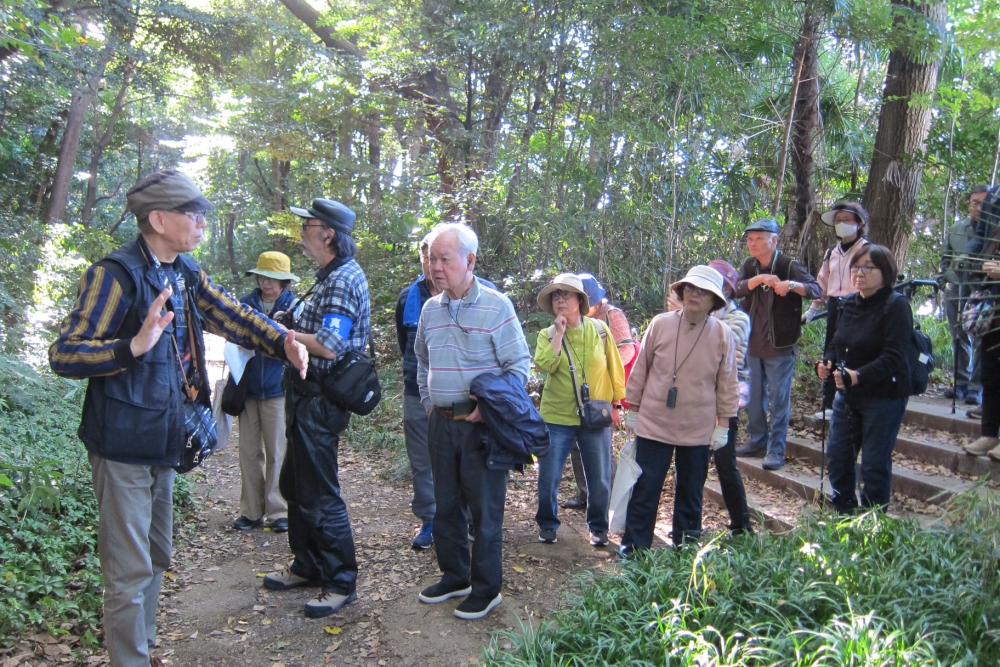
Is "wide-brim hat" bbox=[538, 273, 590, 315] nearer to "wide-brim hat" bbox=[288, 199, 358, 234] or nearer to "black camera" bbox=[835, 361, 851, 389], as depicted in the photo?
"wide-brim hat" bbox=[288, 199, 358, 234]

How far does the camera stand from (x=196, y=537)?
5234 millimetres

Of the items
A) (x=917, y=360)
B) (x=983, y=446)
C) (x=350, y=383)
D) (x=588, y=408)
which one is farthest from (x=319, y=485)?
(x=983, y=446)

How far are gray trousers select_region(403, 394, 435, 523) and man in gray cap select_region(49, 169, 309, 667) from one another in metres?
2.04

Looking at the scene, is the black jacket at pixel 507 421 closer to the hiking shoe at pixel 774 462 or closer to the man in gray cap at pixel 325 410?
the man in gray cap at pixel 325 410

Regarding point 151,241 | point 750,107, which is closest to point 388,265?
point 750,107

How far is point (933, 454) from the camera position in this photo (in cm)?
571

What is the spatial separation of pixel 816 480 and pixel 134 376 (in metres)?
4.99

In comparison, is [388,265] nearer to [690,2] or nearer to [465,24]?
[465,24]

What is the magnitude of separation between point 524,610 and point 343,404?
1.57 metres

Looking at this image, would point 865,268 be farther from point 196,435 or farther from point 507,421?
point 196,435

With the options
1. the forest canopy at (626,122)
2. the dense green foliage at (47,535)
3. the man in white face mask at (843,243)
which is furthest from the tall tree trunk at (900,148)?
the dense green foliage at (47,535)

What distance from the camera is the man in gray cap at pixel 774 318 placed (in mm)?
5992

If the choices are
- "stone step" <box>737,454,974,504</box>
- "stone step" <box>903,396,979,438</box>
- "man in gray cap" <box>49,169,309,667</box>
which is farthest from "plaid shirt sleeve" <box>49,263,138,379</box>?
"stone step" <box>903,396,979,438</box>

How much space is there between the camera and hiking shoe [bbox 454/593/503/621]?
3930 mm
